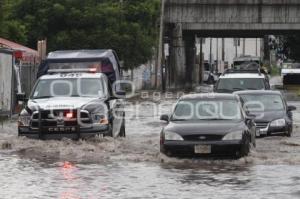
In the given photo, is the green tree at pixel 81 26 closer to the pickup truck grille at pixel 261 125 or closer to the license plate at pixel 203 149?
the pickup truck grille at pixel 261 125

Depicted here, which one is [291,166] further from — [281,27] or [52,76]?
[281,27]

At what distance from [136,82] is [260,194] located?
48879mm

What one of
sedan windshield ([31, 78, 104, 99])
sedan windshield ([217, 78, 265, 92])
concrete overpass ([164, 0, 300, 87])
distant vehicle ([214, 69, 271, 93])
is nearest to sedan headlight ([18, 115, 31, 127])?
sedan windshield ([31, 78, 104, 99])

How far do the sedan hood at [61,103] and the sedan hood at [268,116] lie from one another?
4.77 metres

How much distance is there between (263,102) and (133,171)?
9123 mm

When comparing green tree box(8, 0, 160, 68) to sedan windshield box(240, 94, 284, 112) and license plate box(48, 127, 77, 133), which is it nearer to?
sedan windshield box(240, 94, 284, 112)

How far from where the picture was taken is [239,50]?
13338cm

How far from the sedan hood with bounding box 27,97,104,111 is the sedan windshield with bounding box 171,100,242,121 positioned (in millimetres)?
2505

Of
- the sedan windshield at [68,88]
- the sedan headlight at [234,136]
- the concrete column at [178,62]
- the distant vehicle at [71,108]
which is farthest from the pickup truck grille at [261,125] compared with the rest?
the concrete column at [178,62]

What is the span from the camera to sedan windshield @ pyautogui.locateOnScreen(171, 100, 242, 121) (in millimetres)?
17469

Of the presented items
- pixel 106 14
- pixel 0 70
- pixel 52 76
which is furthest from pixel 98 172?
pixel 106 14

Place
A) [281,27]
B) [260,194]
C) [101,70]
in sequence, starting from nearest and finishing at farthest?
[260,194] → [101,70] → [281,27]

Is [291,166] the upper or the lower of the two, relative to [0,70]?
lower

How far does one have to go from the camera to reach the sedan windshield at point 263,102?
→ 2309cm
